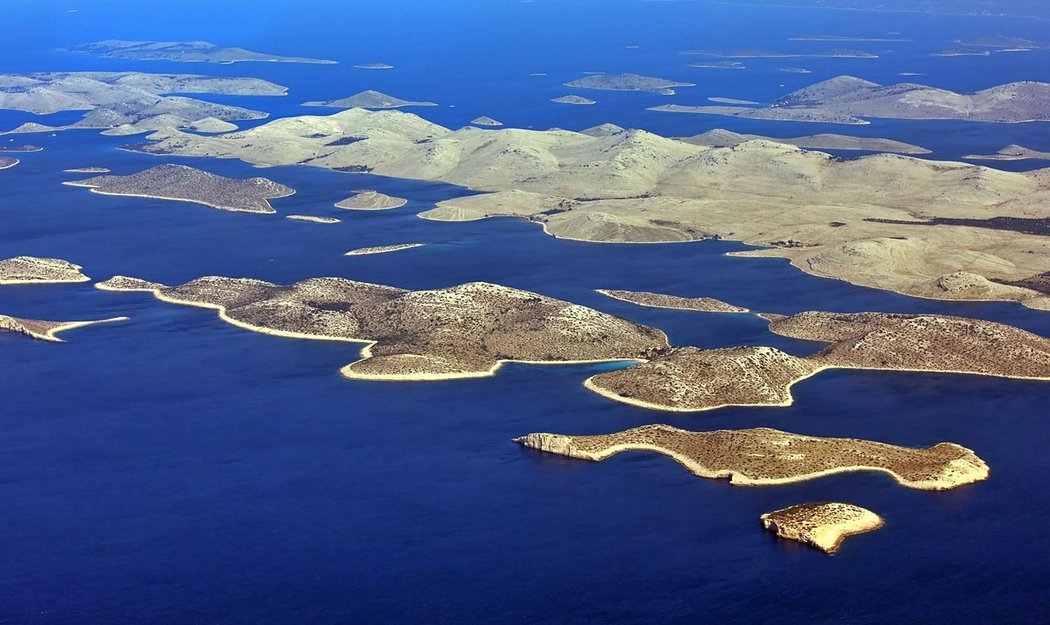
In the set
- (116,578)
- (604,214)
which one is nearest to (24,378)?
(116,578)

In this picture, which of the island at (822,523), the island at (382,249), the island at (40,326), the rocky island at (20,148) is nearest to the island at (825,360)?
the island at (822,523)

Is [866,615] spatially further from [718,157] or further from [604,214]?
[718,157]

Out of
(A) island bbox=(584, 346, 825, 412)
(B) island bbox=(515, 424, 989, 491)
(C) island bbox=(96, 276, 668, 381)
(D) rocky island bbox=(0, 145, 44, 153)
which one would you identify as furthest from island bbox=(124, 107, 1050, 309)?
(B) island bbox=(515, 424, 989, 491)

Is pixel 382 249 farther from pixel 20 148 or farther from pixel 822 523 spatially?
pixel 20 148

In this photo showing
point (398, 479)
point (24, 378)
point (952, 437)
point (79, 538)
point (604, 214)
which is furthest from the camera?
point (604, 214)

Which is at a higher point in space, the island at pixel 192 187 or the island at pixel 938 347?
the island at pixel 192 187

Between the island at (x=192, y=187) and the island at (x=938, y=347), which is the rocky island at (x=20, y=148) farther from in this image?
the island at (x=938, y=347)

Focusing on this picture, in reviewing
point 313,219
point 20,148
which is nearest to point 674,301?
point 313,219

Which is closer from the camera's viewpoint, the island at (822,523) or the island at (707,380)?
the island at (822,523)
